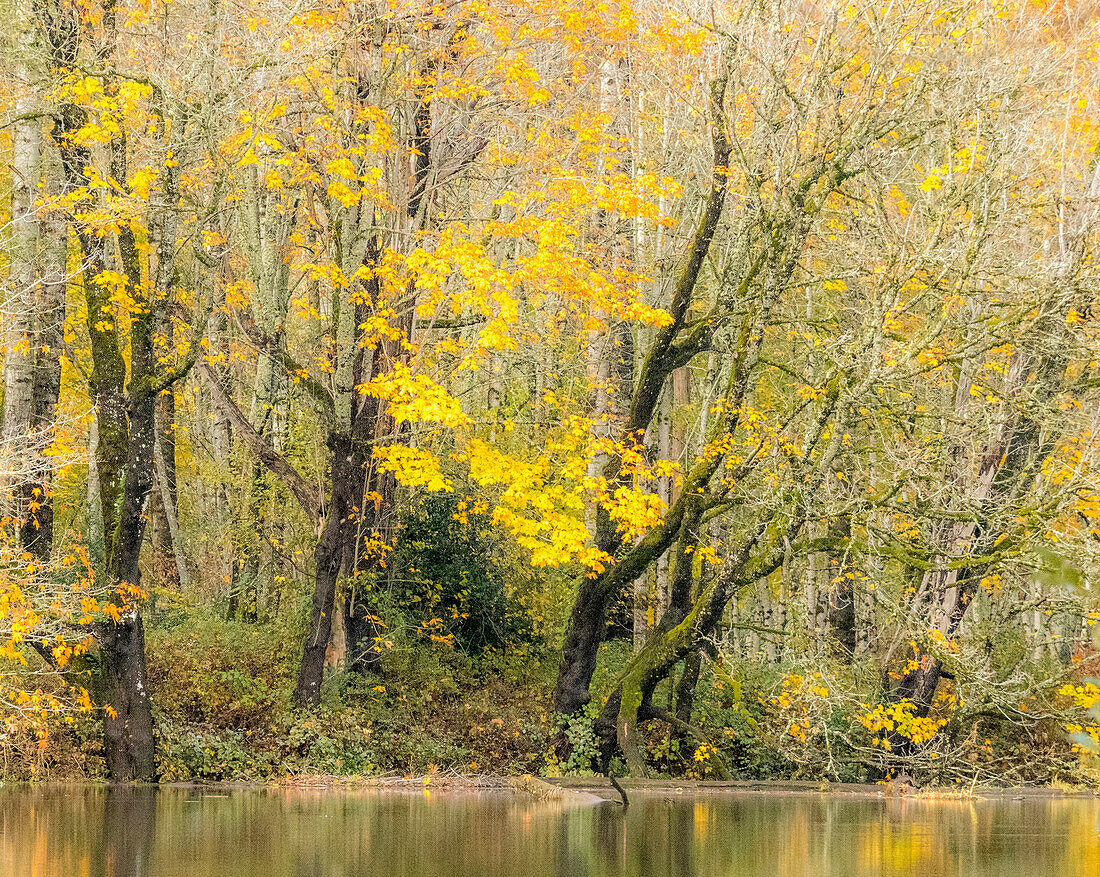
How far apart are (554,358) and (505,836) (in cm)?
1093

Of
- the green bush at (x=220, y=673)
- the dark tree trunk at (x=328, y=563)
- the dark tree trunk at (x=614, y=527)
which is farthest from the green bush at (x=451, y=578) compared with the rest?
the dark tree trunk at (x=614, y=527)

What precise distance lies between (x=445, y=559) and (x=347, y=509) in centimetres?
265

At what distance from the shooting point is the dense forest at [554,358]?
14945 millimetres

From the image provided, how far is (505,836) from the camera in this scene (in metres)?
12.1

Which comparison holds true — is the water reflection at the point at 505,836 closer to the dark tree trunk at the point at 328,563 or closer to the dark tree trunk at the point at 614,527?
the dark tree trunk at the point at 328,563

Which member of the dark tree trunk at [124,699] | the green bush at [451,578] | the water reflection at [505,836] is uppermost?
the green bush at [451,578]

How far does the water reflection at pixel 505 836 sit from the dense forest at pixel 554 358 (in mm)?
1453

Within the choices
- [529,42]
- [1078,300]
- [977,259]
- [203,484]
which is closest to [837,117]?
[977,259]

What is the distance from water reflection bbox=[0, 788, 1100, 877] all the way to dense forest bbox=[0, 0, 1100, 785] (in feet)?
4.77

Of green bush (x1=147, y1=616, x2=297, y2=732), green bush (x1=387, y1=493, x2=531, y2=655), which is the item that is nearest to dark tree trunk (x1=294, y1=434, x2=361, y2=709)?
green bush (x1=147, y1=616, x2=297, y2=732)

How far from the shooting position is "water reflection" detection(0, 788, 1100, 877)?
9.84 metres

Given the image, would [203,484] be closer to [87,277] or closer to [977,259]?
[87,277]

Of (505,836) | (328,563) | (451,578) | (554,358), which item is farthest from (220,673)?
(505,836)

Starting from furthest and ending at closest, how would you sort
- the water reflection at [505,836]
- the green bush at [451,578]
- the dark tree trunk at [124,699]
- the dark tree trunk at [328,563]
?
the green bush at [451,578]
the dark tree trunk at [328,563]
the dark tree trunk at [124,699]
the water reflection at [505,836]
